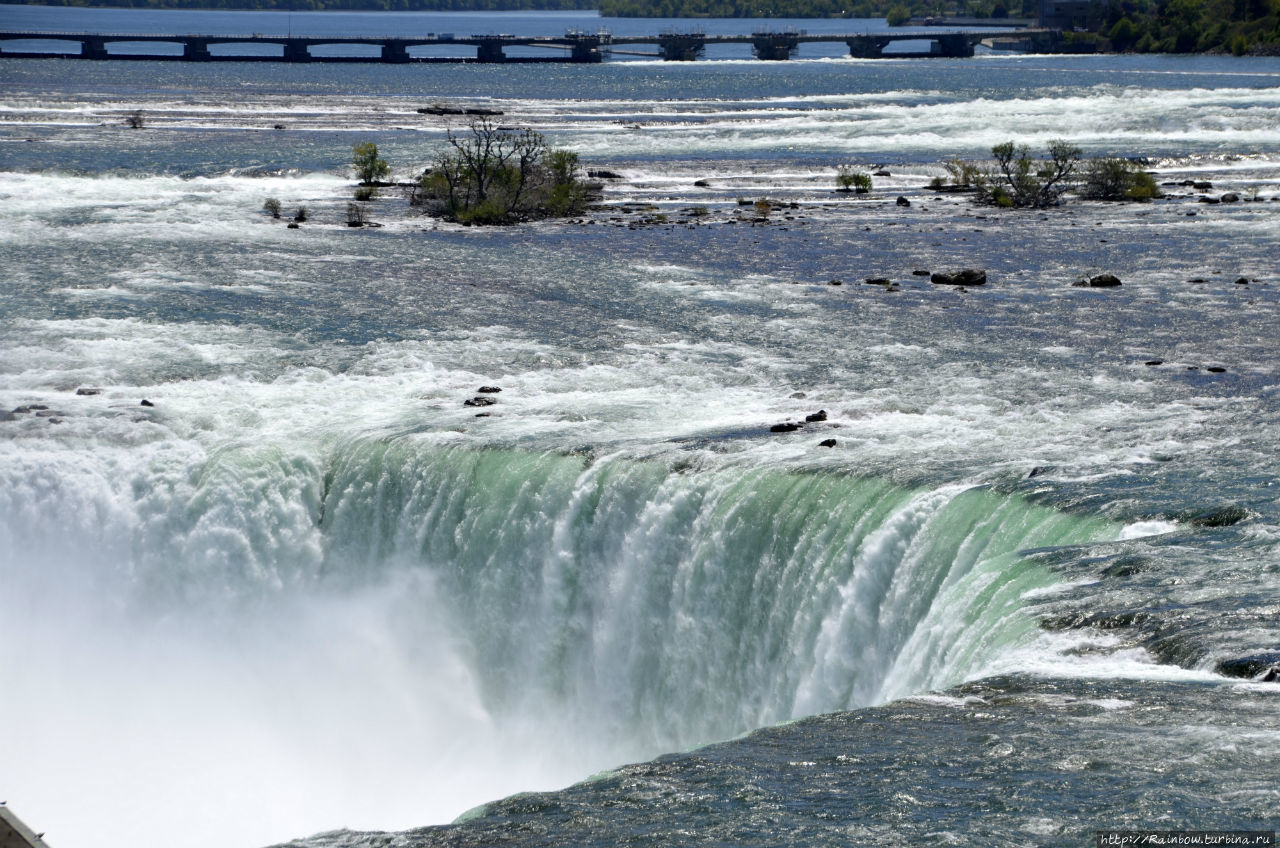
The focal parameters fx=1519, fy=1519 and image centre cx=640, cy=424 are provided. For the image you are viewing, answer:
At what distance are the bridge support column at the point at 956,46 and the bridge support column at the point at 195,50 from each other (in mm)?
89273

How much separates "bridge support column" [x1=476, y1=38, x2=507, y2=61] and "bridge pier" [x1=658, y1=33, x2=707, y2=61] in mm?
21267

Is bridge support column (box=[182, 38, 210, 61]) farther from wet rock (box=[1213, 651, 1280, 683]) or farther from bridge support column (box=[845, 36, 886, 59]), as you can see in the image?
wet rock (box=[1213, 651, 1280, 683])

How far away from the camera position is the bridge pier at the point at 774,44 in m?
190

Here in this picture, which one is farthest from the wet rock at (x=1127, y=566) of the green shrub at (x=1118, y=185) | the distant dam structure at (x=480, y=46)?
the distant dam structure at (x=480, y=46)

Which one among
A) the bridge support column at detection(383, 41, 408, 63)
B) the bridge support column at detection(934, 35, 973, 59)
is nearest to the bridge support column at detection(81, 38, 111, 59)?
the bridge support column at detection(383, 41, 408, 63)

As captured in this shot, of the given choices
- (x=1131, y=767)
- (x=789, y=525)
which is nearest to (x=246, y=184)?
(x=789, y=525)

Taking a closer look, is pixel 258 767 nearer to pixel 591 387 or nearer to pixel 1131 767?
pixel 591 387

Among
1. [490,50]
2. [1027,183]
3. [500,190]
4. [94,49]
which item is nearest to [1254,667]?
[500,190]

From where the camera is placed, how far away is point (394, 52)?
178 metres

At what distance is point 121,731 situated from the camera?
889 inches

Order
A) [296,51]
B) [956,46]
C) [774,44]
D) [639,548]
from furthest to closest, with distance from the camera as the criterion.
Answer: [774,44] → [956,46] → [296,51] → [639,548]

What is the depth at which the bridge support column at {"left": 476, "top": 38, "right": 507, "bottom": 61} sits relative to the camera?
180 m

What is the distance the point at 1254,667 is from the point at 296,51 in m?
173

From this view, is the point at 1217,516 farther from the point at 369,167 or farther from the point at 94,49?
the point at 94,49
